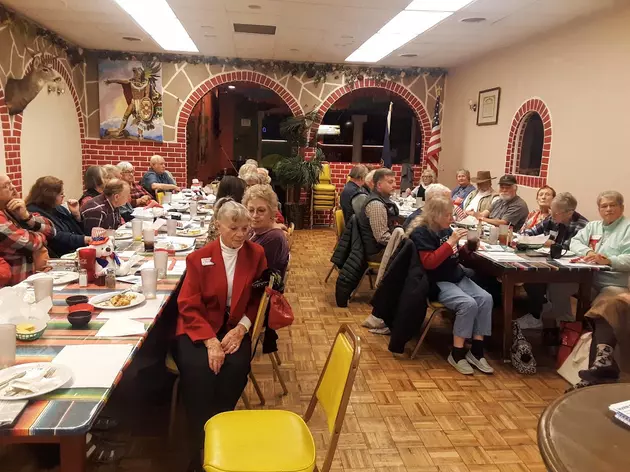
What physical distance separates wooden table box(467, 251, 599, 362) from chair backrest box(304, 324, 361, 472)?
1940 mm

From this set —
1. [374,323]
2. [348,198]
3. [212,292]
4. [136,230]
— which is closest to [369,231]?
[374,323]

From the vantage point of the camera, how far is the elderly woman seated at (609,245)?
11.9 feet

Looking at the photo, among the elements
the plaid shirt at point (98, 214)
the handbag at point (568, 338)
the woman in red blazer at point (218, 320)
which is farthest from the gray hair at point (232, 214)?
the handbag at point (568, 338)

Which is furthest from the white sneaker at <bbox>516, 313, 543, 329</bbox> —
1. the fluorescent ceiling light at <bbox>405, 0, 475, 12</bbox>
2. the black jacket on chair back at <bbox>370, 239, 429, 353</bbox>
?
the fluorescent ceiling light at <bbox>405, 0, 475, 12</bbox>

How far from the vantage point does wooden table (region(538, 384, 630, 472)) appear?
4.07 ft

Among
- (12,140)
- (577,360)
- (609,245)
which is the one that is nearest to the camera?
(577,360)

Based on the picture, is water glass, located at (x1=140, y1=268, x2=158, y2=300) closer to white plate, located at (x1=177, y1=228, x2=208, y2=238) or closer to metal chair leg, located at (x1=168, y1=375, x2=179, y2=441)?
metal chair leg, located at (x1=168, y1=375, x2=179, y2=441)

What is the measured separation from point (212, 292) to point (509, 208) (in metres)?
3.95

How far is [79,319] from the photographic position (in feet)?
6.44

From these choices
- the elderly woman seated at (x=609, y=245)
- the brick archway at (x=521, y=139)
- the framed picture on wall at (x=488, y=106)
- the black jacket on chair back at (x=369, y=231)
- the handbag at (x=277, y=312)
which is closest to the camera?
the handbag at (x=277, y=312)

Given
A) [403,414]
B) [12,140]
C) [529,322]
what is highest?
[12,140]

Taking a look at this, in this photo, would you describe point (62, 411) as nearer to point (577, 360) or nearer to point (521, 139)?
point (577, 360)

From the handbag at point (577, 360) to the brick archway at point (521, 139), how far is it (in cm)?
300

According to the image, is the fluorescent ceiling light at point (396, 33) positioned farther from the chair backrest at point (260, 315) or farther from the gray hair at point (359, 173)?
the chair backrest at point (260, 315)
